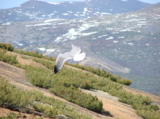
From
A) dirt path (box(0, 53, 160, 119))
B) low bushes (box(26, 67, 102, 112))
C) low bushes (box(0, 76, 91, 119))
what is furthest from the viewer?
low bushes (box(26, 67, 102, 112))

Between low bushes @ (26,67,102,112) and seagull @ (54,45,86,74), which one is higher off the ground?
seagull @ (54,45,86,74)

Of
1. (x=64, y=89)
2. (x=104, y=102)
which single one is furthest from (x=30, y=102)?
(x=104, y=102)

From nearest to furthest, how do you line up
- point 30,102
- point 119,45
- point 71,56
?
point 71,56
point 30,102
point 119,45

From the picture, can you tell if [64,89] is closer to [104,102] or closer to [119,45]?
[104,102]

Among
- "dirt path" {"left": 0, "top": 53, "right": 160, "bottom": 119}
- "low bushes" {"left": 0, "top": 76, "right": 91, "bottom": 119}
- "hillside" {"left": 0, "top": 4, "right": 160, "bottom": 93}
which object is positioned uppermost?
"low bushes" {"left": 0, "top": 76, "right": 91, "bottom": 119}

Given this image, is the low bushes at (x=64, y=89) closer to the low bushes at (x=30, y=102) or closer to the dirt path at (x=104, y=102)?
the dirt path at (x=104, y=102)

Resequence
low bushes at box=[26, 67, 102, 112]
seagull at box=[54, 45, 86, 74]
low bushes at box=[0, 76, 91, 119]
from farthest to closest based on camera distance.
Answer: low bushes at box=[26, 67, 102, 112], low bushes at box=[0, 76, 91, 119], seagull at box=[54, 45, 86, 74]

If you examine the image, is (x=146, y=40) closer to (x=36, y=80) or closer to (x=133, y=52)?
(x=133, y=52)

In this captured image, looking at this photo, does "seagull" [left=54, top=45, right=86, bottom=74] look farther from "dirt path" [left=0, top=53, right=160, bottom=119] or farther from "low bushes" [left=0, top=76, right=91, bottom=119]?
"dirt path" [left=0, top=53, right=160, bottom=119]

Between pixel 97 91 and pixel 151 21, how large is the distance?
16949 centimetres

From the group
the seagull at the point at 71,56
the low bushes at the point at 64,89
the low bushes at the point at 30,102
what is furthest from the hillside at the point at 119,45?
the seagull at the point at 71,56

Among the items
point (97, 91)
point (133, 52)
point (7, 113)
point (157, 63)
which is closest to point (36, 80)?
point (97, 91)

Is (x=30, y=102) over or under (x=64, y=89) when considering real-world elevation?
over

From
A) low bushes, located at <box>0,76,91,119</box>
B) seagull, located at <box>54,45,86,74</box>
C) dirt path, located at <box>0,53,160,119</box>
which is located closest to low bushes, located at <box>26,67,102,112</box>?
dirt path, located at <box>0,53,160,119</box>
